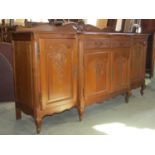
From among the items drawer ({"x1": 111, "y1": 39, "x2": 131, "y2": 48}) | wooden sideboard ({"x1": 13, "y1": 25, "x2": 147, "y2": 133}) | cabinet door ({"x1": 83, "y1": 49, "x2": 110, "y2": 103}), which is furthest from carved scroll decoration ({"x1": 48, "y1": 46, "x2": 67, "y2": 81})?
drawer ({"x1": 111, "y1": 39, "x2": 131, "y2": 48})

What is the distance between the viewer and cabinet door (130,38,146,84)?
3228mm

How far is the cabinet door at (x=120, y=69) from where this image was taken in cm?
288

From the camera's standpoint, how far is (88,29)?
282 centimetres

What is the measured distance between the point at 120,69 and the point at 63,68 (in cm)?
99

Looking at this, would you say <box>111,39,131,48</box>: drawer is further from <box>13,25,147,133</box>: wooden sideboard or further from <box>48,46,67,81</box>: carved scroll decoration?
<box>48,46,67,81</box>: carved scroll decoration

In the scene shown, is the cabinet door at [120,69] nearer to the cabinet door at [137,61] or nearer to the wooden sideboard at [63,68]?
the wooden sideboard at [63,68]

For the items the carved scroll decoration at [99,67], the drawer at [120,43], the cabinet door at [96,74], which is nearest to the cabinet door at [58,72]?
the cabinet door at [96,74]

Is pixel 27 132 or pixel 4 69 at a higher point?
pixel 4 69

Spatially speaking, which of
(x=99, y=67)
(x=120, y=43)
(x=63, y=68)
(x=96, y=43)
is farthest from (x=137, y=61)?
(x=63, y=68)

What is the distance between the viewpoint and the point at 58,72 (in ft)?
7.40

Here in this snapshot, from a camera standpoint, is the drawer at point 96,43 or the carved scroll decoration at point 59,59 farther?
the drawer at point 96,43
